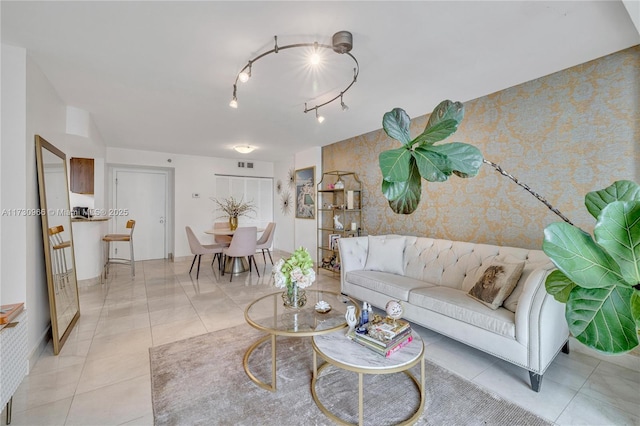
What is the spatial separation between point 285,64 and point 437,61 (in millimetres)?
1256

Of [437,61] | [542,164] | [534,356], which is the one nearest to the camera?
[534,356]

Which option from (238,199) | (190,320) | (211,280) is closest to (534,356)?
(190,320)

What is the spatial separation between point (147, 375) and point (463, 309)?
2.46 m

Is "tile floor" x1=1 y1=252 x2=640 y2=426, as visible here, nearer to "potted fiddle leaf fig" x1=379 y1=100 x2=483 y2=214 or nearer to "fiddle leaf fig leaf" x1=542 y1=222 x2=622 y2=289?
"fiddle leaf fig leaf" x1=542 y1=222 x2=622 y2=289

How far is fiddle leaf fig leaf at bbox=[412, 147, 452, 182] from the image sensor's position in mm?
846

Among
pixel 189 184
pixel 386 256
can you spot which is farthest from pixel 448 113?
pixel 189 184

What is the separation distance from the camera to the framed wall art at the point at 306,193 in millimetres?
5660

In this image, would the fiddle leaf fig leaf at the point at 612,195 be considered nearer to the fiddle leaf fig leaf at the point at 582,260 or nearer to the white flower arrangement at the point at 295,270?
the fiddle leaf fig leaf at the point at 582,260

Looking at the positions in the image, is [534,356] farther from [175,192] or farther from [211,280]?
[175,192]

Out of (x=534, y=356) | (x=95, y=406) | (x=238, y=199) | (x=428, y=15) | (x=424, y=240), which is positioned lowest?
(x=95, y=406)

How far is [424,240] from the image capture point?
3.30 metres

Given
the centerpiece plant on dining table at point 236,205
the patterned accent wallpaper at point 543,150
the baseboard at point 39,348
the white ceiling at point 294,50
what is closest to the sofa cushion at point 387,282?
the patterned accent wallpaper at point 543,150

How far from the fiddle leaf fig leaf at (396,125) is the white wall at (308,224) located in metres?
4.60

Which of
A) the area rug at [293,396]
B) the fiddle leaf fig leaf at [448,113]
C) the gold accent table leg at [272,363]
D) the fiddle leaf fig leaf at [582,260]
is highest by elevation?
the fiddle leaf fig leaf at [448,113]
